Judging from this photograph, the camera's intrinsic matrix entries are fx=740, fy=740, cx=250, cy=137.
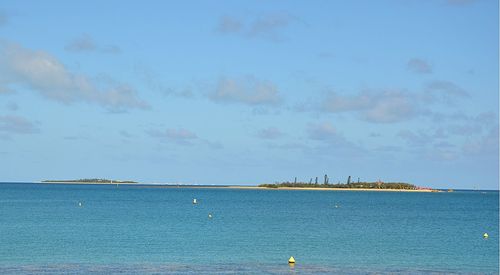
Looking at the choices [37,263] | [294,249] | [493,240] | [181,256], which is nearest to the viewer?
[37,263]

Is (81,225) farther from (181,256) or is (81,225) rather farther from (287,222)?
(181,256)

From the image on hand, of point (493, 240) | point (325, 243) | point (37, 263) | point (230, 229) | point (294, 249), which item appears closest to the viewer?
point (37, 263)

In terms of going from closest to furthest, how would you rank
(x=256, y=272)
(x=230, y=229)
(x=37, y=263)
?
1. (x=256, y=272)
2. (x=37, y=263)
3. (x=230, y=229)

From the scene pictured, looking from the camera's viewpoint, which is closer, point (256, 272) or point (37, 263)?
point (256, 272)

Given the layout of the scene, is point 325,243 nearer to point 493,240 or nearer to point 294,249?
point 294,249

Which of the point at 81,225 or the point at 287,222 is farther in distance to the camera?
the point at 287,222

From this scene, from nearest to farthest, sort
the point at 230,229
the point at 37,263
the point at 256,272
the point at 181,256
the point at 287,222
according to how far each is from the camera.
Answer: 1. the point at 256,272
2. the point at 37,263
3. the point at 181,256
4. the point at 230,229
5. the point at 287,222

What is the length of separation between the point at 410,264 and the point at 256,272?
12.9m

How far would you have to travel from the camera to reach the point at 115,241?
6950 centimetres

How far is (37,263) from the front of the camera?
53000 millimetres

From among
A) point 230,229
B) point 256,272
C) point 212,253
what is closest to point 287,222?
point 230,229

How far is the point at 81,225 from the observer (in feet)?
295

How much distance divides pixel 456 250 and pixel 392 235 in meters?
13.4

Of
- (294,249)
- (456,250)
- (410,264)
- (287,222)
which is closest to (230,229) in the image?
(287,222)
